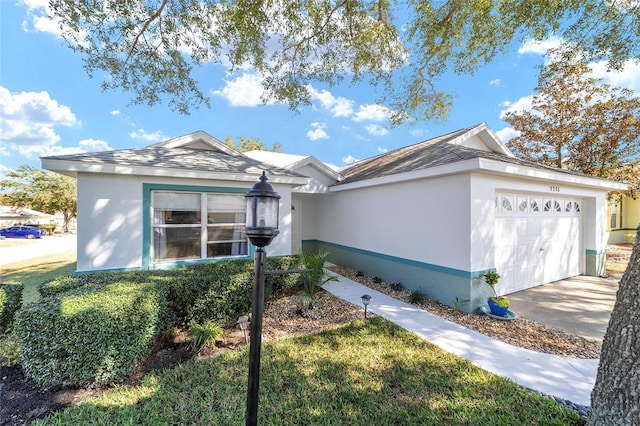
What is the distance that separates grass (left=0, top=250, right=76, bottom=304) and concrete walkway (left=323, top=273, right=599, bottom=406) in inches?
405

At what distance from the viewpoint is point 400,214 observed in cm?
781

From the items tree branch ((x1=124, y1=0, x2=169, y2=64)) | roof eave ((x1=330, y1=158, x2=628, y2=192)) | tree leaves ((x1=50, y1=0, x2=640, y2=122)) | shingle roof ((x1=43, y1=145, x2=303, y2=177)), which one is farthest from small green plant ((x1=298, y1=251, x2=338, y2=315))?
tree branch ((x1=124, y1=0, x2=169, y2=64))

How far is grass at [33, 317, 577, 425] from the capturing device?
2.78m

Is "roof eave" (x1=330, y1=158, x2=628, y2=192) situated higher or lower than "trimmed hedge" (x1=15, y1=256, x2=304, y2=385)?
higher

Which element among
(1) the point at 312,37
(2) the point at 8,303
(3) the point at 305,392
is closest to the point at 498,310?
(3) the point at 305,392

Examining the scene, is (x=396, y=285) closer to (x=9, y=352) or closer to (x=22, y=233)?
(x=9, y=352)

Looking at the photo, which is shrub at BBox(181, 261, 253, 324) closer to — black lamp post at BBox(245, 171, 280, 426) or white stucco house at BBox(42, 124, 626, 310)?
white stucco house at BBox(42, 124, 626, 310)

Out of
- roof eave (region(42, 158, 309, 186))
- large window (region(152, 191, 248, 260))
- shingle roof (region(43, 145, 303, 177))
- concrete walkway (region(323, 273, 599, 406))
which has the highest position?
shingle roof (region(43, 145, 303, 177))

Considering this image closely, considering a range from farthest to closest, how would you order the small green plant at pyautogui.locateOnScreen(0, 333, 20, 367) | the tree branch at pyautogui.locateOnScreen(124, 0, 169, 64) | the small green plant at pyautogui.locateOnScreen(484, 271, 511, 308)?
the tree branch at pyautogui.locateOnScreen(124, 0, 169, 64) < the small green plant at pyautogui.locateOnScreen(484, 271, 511, 308) < the small green plant at pyautogui.locateOnScreen(0, 333, 20, 367)

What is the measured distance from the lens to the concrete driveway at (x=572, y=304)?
5.33 metres

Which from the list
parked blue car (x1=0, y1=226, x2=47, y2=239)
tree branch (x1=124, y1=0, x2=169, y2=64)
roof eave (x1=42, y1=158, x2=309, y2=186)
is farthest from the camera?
parked blue car (x1=0, y1=226, x2=47, y2=239)

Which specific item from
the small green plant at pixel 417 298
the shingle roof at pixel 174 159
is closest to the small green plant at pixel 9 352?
the shingle roof at pixel 174 159

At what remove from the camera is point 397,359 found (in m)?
3.98

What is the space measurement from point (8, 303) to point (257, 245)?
5.61 m
